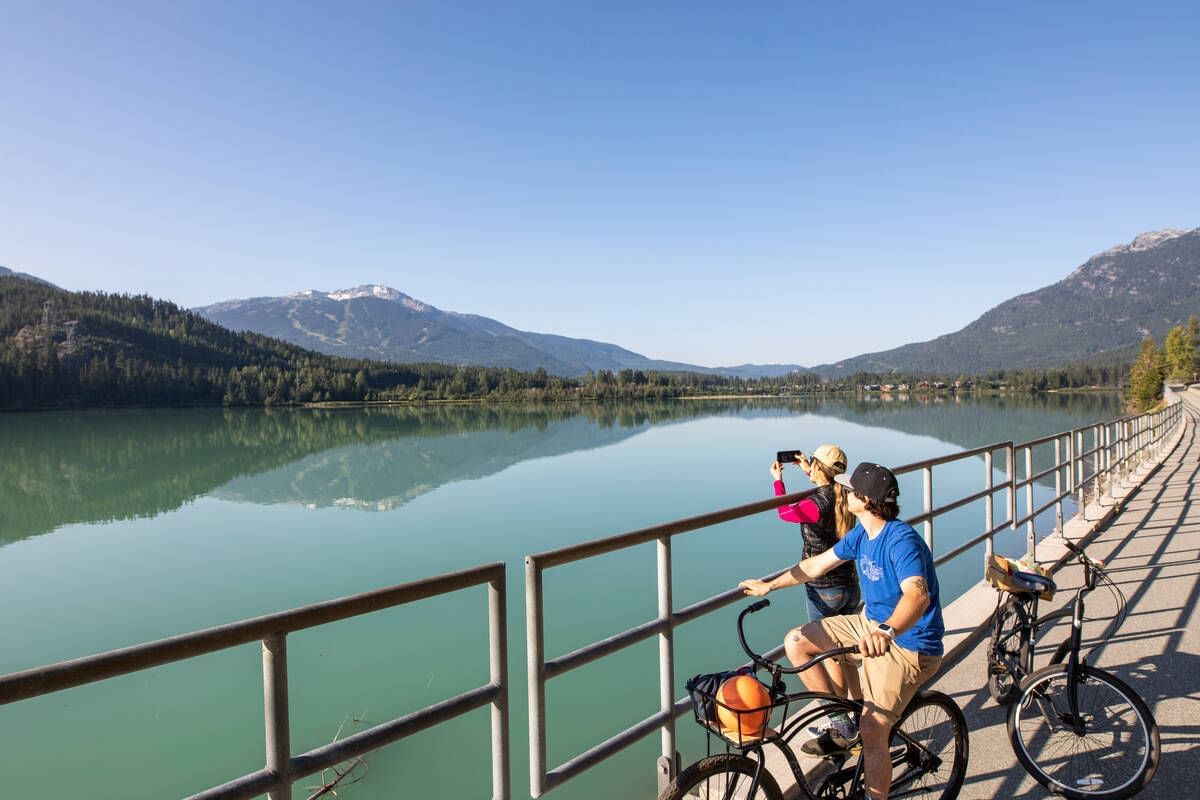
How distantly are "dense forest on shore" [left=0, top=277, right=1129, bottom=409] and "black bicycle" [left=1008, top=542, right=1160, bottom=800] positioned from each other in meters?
132

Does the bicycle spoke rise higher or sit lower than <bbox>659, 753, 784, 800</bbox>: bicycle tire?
lower

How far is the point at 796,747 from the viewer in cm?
346

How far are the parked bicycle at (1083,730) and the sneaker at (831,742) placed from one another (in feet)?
3.28

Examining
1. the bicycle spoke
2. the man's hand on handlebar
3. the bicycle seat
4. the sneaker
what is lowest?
the bicycle spoke

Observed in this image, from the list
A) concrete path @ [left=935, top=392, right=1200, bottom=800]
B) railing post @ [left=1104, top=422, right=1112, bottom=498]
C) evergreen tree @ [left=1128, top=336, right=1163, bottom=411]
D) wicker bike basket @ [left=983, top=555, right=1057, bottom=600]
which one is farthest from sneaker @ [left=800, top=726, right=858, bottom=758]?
evergreen tree @ [left=1128, top=336, right=1163, bottom=411]

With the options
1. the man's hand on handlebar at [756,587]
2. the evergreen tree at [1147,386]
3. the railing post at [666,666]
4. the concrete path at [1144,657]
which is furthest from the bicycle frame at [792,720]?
the evergreen tree at [1147,386]

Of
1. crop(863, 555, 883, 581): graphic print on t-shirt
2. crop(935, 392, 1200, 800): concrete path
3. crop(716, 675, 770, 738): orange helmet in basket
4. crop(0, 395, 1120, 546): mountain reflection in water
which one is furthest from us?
crop(0, 395, 1120, 546): mountain reflection in water

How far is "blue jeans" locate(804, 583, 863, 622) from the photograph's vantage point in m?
3.94

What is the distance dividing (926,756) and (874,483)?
1.13 metres

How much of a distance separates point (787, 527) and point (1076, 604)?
16984 millimetres

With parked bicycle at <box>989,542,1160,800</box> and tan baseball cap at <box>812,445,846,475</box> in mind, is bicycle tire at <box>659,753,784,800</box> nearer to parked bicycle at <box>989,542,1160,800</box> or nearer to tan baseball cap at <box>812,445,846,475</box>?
parked bicycle at <box>989,542,1160,800</box>

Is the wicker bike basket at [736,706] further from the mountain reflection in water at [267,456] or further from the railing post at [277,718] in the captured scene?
the mountain reflection in water at [267,456]

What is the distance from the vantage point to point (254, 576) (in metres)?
18.2

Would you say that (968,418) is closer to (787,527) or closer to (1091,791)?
(787,527)
